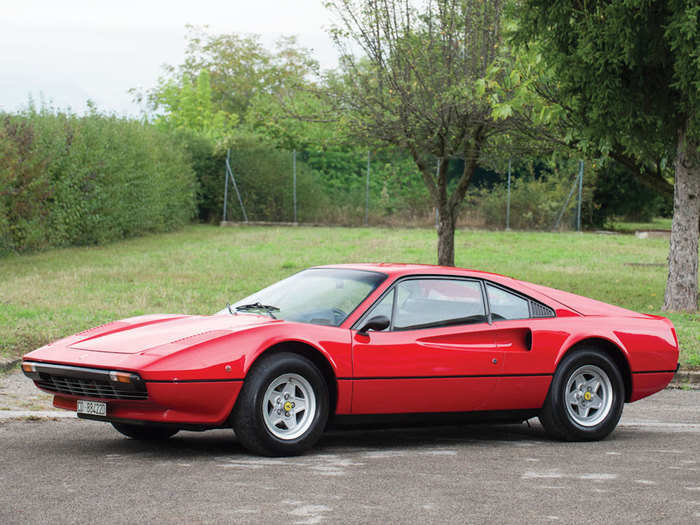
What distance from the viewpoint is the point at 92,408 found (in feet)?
21.6

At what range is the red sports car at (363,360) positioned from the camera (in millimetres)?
6453

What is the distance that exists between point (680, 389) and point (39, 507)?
7.66 meters

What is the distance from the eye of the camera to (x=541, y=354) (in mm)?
7734

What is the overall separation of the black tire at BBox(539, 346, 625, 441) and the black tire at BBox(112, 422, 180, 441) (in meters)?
2.84

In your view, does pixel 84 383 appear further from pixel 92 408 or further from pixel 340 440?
pixel 340 440

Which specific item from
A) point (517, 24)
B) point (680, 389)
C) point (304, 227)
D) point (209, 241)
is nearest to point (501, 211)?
point (304, 227)

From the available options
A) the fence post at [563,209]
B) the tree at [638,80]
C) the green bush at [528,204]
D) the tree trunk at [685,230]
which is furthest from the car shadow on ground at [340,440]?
the fence post at [563,209]

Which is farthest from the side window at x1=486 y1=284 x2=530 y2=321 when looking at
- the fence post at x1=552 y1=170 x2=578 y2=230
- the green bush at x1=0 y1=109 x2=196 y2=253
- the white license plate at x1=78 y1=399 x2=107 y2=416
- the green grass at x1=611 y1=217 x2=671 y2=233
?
the green grass at x1=611 y1=217 x2=671 y2=233

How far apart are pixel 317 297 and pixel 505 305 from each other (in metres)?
1.51

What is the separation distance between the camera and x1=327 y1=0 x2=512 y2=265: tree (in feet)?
58.0

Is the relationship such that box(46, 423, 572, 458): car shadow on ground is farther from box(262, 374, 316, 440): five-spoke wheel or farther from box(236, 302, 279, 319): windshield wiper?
box(236, 302, 279, 319): windshield wiper

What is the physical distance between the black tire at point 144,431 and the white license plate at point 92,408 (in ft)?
2.23

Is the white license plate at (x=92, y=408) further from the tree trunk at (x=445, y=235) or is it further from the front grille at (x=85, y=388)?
the tree trunk at (x=445, y=235)

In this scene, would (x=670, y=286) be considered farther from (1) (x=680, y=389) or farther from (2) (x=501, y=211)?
(2) (x=501, y=211)
